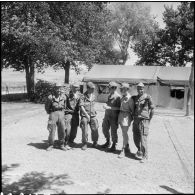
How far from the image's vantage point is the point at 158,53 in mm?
34781

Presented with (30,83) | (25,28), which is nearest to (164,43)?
(30,83)

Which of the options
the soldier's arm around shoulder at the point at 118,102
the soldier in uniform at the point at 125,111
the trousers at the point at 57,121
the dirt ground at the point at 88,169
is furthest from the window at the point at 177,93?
the trousers at the point at 57,121

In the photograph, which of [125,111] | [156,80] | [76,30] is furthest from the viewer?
[76,30]

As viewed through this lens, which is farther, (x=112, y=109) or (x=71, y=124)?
(x=71, y=124)

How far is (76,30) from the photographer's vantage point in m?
23.2

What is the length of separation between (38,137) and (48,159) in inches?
108

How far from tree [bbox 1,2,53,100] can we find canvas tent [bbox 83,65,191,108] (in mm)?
4757

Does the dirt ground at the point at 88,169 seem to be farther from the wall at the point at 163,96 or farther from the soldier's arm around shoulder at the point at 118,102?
the wall at the point at 163,96

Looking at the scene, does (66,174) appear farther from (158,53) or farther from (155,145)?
(158,53)

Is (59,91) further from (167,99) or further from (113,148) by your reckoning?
(167,99)

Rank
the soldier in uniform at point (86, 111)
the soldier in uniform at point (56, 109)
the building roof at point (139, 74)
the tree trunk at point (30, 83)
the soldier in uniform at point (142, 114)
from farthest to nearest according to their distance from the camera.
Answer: the tree trunk at point (30, 83)
the building roof at point (139, 74)
the soldier in uniform at point (86, 111)
the soldier in uniform at point (56, 109)
the soldier in uniform at point (142, 114)

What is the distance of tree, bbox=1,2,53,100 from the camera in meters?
19.2

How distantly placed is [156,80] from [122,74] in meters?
2.81

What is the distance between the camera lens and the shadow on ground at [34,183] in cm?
473
